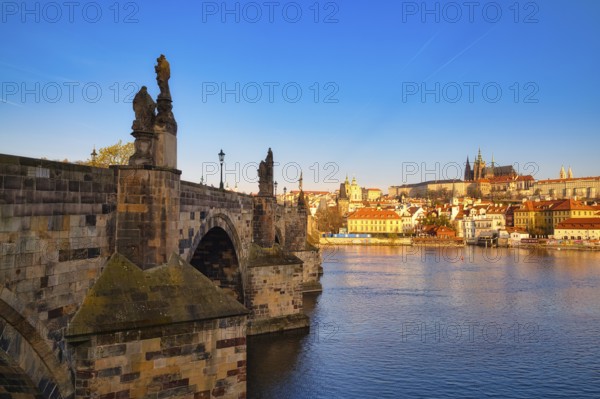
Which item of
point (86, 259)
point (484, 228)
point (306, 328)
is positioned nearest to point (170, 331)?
point (86, 259)

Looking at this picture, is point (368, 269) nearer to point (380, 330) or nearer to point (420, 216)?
point (380, 330)

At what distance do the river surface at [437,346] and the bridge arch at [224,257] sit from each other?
286 centimetres

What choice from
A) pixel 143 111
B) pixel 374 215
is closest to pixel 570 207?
pixel 374 215

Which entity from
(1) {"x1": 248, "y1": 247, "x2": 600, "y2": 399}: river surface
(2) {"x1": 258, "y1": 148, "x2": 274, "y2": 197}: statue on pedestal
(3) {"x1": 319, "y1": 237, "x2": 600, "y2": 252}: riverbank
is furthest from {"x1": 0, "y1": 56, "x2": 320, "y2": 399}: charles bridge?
(3) {"x1": 319, "y1": 237, "x2": 600, "y2": 252}: riverbank

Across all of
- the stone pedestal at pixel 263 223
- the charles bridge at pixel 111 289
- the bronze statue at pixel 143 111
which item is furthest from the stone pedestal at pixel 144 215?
the stone pedestal at pixel 263 223

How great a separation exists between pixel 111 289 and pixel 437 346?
18.3 m

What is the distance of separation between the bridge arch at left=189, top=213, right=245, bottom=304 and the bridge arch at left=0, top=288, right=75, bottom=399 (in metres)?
12.4

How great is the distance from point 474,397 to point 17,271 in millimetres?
15101

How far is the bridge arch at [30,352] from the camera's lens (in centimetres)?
851

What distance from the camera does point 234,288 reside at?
1011 inches

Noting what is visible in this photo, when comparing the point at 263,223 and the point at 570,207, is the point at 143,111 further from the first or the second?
the point at 570,207

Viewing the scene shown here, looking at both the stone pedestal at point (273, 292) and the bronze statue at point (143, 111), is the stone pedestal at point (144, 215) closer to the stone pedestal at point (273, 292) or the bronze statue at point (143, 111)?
the bronze statue at point (143, 111)

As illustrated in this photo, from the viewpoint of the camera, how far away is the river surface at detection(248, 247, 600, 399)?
19547mm

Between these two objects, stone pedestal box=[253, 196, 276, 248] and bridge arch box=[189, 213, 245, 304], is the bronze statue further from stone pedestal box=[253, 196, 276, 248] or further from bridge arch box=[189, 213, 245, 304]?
stone pedestal box=[253, 196, 276, 248]
